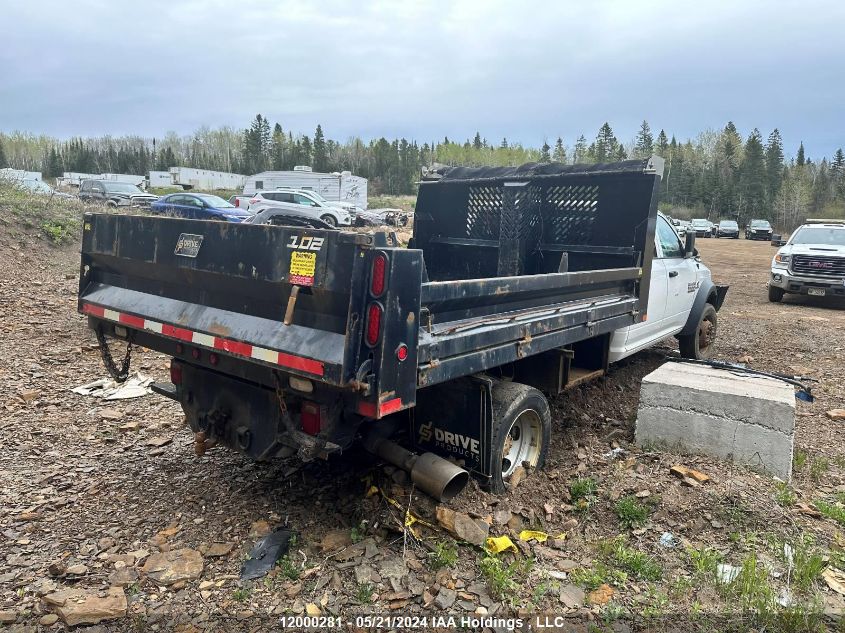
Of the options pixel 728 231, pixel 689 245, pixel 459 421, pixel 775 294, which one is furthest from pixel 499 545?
pixel 728 231

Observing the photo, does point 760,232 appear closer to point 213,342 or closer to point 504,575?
point 504,575

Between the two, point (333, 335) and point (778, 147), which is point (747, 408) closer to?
point (333, 335)

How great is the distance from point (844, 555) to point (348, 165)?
98.8 m

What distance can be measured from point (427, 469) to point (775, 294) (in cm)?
1210

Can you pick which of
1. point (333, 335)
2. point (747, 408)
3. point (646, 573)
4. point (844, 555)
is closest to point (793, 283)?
point (747, 408)

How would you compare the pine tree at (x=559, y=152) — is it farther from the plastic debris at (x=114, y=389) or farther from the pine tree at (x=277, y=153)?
the plastic debris at (x=114, y=389)

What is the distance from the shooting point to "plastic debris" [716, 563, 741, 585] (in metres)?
3.08

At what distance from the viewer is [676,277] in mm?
6254

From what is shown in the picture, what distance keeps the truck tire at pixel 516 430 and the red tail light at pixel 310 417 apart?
1048mm

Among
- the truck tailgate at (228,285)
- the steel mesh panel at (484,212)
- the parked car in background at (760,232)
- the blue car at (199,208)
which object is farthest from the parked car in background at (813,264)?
the parked car in background at (760,232)

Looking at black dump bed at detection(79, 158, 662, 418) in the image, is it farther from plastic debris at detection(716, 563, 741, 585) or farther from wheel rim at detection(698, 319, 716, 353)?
wheel rim at detection(698, 319, 716, 353)

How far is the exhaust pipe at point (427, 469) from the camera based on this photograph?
328 cm

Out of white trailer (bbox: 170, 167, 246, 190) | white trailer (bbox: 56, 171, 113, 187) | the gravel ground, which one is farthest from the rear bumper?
white trailer (bbox: 170, 167, 246, 190)

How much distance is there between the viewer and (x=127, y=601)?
282 cm
